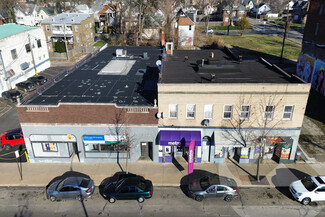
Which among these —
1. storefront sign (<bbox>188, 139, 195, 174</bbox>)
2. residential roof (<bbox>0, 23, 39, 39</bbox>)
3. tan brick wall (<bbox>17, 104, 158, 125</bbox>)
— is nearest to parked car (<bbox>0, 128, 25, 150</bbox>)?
tan brick wall (<bbox>17, 104, 158, 125</bbox>)

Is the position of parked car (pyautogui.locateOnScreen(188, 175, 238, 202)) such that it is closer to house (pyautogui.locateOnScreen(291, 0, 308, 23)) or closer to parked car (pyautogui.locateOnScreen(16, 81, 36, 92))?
parked car (pyautogui.locateOnScreen(16, 81, 36, 92))

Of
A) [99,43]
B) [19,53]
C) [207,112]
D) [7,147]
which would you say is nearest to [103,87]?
[207,112]

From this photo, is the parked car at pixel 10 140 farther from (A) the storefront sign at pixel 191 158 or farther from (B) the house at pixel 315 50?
(B) the house at pixel 315 50

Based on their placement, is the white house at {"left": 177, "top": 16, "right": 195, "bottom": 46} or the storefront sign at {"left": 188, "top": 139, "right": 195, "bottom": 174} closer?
the storefront sign at {"left": 188, "top": 139, "right": 195, "bottom": 174}

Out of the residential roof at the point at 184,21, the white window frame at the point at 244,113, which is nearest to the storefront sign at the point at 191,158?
the white window frame at the point at 244,113

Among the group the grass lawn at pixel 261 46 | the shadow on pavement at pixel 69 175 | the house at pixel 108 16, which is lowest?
the shadow on pavement at pixel 69 175

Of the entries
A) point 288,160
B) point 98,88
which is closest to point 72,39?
point 98,88

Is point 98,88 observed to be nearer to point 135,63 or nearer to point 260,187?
point 135,63
